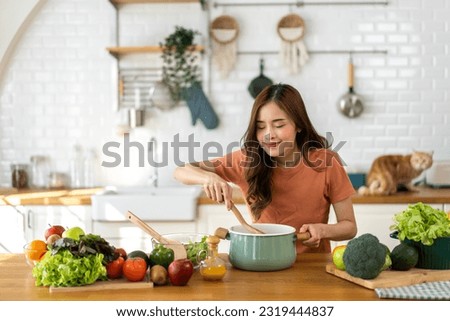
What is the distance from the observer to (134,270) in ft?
6.52

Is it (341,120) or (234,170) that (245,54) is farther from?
(234,170)

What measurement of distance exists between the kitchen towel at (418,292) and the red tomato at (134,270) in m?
0.78

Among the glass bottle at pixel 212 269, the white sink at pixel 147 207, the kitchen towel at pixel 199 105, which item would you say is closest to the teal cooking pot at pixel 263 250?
the glass bottle at pixel 212 269

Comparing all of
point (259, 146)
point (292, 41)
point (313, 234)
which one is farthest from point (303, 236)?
point (292, 41)

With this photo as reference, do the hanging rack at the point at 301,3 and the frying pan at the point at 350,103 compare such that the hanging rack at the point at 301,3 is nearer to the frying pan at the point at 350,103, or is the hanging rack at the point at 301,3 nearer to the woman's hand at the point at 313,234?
the frying pan at the point at 350,103

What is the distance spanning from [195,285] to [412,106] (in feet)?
11.0

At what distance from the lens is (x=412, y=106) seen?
4812mm

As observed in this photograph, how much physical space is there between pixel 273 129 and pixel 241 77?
2334 mm

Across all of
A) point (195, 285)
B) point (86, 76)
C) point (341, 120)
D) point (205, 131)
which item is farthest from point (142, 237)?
point (195, 285)

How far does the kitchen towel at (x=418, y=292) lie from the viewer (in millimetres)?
1833

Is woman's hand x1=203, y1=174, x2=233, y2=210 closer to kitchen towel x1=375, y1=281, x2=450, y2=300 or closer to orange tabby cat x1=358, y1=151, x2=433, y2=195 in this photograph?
kitchen towel x1=375, y1=281, x2=450, y2=300

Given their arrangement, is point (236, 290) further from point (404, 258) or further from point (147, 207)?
point (147, 207)

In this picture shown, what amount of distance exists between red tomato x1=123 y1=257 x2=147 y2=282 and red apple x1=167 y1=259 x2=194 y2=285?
97 mm

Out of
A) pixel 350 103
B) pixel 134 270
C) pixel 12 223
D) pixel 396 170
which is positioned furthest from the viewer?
pixel 350 103
